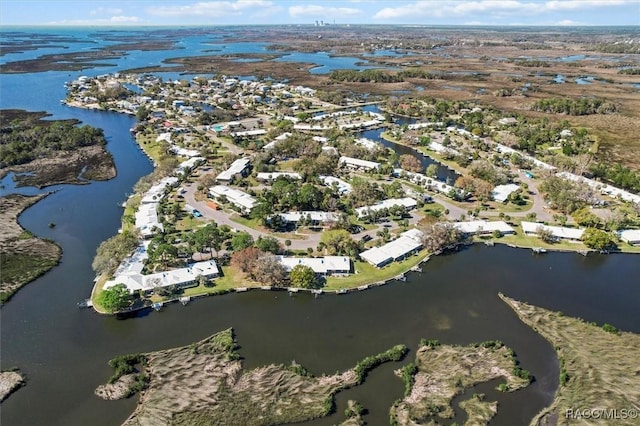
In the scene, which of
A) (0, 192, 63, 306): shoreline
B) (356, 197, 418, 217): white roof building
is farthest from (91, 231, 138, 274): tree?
(356, 197, 418, 217): white roof building

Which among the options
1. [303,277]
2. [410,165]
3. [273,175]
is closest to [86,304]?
[303,277]

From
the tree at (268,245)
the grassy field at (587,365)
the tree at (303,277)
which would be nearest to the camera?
the grassy field at (587,365)

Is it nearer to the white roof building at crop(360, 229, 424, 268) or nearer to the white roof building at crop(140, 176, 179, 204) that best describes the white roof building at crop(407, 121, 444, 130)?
the white roof building at crop(360, 229, 424, 268)

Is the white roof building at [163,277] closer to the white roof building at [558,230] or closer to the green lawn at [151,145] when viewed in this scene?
the white roof building at [558,230]

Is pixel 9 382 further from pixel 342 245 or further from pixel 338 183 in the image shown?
pixel 338 183

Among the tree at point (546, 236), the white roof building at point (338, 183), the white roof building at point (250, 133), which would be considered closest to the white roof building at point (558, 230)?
the tree at point (546, 236)

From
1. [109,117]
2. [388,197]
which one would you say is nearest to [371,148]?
[388,197]

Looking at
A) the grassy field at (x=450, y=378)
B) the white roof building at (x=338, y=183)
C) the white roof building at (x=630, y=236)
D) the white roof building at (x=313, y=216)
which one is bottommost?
the grassy field at (x=450, y=378)

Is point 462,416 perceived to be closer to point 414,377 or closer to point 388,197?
point 414,377
